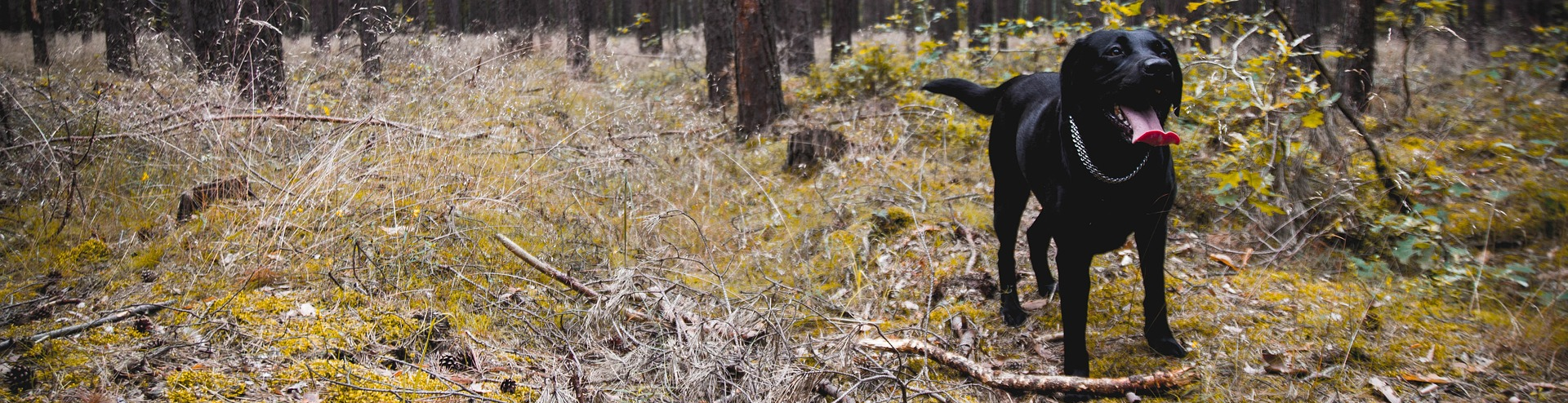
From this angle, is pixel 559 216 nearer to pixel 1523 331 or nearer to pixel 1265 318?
pixel 1265 318

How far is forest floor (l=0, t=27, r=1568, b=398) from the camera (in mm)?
2621

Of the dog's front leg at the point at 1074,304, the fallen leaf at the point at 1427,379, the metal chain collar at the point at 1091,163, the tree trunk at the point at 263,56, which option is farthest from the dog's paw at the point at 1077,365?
the tree trunk at the point at 263,56

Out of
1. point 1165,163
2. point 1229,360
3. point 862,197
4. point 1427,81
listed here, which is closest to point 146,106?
point 862,197

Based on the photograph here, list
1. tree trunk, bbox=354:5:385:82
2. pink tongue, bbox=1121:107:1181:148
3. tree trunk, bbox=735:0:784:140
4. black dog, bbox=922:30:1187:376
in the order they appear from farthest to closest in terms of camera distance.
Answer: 1. tree trunk, bbox=735:0:784:140
2. tree trunk, bbox=354:5:385:82
3. black dog, bbox=922:30:1187:376
4. pink tongue, bbox=1121:107:1181:148

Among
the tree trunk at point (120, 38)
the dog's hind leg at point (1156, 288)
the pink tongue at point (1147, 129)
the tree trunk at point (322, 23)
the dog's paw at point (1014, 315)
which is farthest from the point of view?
the tree trunk at point (322, 23)

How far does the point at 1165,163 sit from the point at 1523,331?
1.42m

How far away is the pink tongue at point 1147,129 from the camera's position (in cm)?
238

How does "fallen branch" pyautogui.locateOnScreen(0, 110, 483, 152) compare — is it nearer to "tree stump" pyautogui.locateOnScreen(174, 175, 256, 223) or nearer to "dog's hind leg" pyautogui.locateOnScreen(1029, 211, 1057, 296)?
"tree stump" pyautogui.locateOnScreen(174, 175, 256, 223)

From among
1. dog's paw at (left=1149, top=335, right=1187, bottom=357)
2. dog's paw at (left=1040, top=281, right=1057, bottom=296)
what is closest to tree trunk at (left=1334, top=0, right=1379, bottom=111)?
dog's paw at (left=1040, top=281, right=1057, bottom=296)

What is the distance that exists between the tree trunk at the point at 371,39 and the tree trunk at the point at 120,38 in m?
1.35

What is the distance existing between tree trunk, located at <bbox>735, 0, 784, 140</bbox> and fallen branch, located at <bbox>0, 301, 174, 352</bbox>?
4295mm

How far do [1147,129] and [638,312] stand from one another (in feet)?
6.29

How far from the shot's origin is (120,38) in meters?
7.48

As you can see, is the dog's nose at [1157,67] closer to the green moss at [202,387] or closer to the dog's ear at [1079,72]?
the dog's ear at [1079,72]
